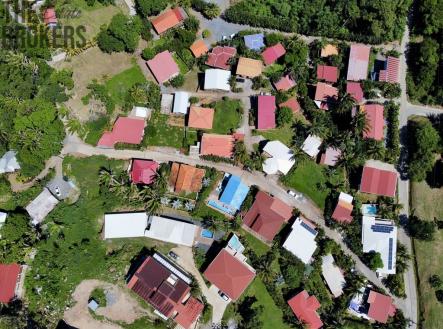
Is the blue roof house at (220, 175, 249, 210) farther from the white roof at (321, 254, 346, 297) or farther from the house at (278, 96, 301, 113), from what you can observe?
the white roof at (321, 254, 346, 297)

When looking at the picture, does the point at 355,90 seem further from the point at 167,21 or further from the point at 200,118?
the point at 167,21

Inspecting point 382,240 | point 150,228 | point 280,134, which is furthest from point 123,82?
point 382,240

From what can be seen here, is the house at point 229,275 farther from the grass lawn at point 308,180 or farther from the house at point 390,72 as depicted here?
the house at point 390,72

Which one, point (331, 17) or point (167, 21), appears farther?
point (167, 21)

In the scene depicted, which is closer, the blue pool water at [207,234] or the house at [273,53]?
the blue pool water at [207,234]

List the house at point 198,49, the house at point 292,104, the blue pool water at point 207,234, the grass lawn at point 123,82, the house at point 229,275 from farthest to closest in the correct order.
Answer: the house at point 198,49 < the grass lawn at point 123,82 < the house at point 292,104 < the blue pool water at point 207,234 < the house at point 229,275

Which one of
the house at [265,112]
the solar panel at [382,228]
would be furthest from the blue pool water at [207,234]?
the solar panel at [382,228]
